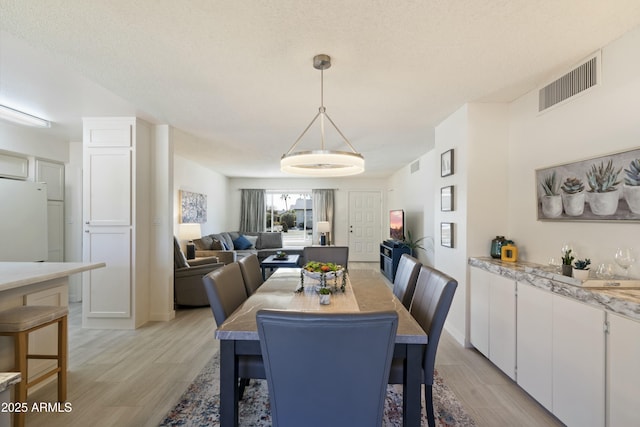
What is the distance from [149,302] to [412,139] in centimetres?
422

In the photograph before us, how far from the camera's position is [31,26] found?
5.89 feet

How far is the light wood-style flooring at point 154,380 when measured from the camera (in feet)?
6.45

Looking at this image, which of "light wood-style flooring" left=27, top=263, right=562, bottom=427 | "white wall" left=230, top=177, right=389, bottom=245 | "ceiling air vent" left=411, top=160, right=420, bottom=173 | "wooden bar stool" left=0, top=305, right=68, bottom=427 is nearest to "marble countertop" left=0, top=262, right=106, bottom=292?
"wooden bar stool" left=0, top=305, right=68, bottom=427

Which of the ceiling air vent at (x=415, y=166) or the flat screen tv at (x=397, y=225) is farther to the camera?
the flat screen tv at (x=397, y=225)

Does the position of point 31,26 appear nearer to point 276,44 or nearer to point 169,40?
point 169,40

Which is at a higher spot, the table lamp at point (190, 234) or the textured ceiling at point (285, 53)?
the textured ceiling at point (285, 53)

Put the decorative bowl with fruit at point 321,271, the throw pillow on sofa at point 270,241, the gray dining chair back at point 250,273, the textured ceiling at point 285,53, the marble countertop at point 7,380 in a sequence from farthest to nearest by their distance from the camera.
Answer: the throw pillow on sofa at point 270,241
the gray dining chair back at point 250,273
the decorative bowl with fruit at point 321,271
the textured ceiling at point 285,53
the marble countertop at point 7,380

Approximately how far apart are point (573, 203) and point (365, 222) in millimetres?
6409

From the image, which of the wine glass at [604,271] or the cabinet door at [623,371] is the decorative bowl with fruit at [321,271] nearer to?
the cabinet door at [623,371]

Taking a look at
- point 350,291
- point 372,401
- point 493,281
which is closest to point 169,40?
point 350,291

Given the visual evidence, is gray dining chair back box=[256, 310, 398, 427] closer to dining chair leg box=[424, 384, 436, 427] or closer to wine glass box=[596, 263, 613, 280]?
dining chair leg box=[424, 384, 436, 427]

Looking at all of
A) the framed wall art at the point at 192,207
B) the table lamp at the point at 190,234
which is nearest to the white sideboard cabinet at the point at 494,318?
the table lamp at the point at 190,234

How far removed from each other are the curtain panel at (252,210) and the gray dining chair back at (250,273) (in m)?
5.78

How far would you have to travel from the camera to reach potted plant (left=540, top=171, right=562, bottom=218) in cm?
236
